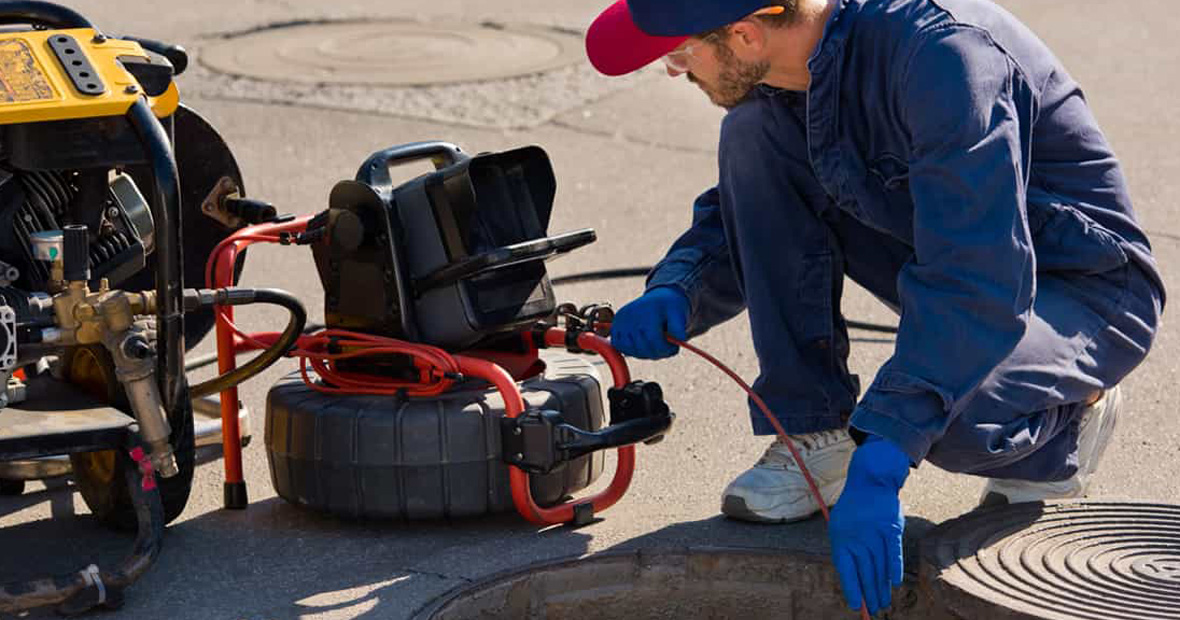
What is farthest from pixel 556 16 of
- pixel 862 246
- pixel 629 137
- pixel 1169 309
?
pixel 862 246

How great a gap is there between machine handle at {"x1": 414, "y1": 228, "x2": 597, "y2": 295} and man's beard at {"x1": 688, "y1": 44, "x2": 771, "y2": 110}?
0.39 meters

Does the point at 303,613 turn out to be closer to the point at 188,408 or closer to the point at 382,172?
the point at 188,408

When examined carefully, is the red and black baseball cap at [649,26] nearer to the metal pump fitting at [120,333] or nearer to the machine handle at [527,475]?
the machine handle at [527,475]

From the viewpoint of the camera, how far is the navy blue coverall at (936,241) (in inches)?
102

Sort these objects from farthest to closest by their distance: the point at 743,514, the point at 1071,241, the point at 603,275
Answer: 1. the point at 603,275
2. the point at 743,514
3. the point at 1071,241

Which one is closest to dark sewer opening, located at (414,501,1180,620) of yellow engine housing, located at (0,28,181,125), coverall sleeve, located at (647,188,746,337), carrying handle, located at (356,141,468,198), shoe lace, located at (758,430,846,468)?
shoe lace, located at (758,430,846,468)

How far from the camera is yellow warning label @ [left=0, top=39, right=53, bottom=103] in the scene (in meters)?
2.67

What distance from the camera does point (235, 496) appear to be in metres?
3.26

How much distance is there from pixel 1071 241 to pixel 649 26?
0.83 metres

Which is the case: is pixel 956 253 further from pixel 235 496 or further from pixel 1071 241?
pixel 235 496

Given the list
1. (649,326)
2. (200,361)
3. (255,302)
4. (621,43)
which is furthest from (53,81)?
(200,361)

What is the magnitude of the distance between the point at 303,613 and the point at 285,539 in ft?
1.05

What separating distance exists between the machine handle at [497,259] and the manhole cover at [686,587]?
52cm

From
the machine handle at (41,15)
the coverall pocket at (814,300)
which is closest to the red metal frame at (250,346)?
the coverall pocket at (814,300)
